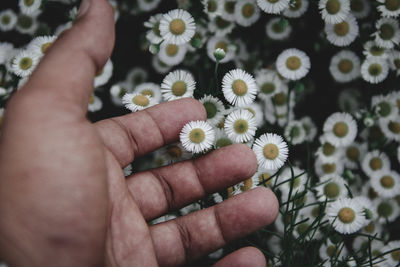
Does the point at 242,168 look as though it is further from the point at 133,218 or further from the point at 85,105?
the point at 85,105

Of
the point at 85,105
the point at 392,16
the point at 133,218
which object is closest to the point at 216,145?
the point at 133,218

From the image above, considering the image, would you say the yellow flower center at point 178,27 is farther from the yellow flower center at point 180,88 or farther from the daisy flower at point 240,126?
the daisy flower at point 240,126

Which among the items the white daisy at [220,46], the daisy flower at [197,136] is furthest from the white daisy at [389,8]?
the daisy flower at [197,136]

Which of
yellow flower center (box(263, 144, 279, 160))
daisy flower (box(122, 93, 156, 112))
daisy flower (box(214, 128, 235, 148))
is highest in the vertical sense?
daisy flower (box(122, 93, 156, 112))

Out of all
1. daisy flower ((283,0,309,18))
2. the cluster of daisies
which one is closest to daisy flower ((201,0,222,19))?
the cluster of daisies

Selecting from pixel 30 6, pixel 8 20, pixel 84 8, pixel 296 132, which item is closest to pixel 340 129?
pixel 296 132

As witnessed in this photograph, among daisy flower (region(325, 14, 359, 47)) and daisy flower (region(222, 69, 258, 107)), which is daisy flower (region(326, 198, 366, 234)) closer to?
daisy flower (region(222, 69, 258, 107))

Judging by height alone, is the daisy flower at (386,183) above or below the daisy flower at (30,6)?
below

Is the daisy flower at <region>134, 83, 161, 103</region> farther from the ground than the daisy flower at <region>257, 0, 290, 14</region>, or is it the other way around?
the daisy flower at <region>257, 0, 290, 14</region>
